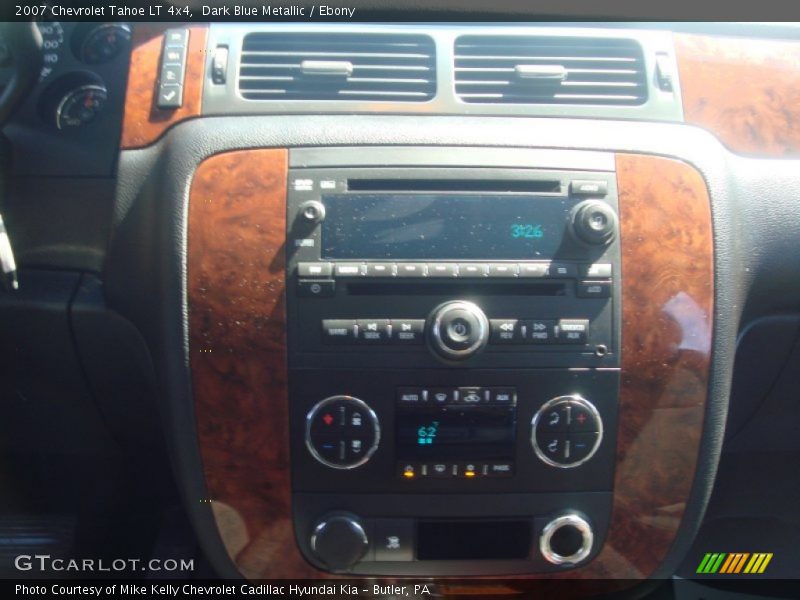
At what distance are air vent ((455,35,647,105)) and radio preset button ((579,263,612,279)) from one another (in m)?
0.38

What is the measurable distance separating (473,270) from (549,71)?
49cm

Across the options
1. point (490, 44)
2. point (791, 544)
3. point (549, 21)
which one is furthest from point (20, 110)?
point (791, 544)

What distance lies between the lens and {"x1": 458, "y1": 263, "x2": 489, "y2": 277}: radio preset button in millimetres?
1641

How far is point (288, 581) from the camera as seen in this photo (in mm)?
1931

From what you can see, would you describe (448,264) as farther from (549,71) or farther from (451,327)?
(549,71)

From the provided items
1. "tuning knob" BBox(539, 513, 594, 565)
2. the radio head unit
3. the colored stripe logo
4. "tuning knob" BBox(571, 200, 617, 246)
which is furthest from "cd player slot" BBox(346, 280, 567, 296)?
the colored stripe logo

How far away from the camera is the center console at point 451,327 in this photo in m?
1.65

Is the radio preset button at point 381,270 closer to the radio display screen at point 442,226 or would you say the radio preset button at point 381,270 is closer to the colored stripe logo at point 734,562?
the radio display screen at point 442,226

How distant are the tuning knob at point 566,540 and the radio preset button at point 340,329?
24.2 inches

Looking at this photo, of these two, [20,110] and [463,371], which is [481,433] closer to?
[463,371]

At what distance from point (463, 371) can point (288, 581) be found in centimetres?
70

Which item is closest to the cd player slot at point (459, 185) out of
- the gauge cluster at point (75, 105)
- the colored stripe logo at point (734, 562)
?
the gauge cluster at point (75, 105)

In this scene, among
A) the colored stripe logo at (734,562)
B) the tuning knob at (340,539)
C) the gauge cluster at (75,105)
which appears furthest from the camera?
the colored stripe logo at (734,562)

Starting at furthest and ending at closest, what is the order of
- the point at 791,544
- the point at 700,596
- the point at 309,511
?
the point at 791,544 < the point at 700,596 < the point at 309,511
